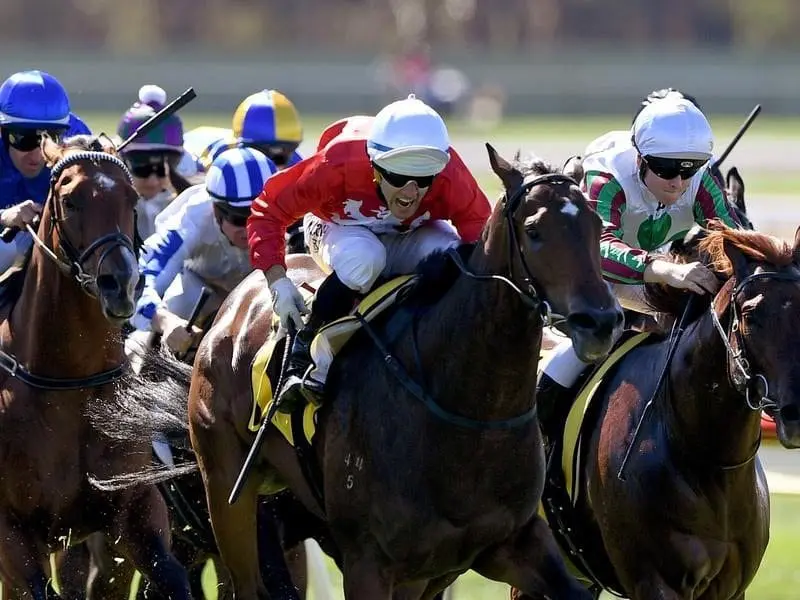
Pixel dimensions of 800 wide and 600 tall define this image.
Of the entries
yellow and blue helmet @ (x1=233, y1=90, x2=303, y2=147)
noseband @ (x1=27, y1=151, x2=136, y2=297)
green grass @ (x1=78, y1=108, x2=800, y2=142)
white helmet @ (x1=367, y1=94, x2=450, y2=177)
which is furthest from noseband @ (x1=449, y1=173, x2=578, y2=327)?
green grass @ (x1=78, y1=108, x2=800, y2=142)

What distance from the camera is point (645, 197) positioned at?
694 cm

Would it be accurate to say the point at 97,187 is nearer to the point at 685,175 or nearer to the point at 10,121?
the point at 10,121

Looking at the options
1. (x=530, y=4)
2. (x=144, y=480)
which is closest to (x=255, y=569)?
Answer: (x=144, y=480)

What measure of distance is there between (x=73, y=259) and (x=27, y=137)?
138 cm

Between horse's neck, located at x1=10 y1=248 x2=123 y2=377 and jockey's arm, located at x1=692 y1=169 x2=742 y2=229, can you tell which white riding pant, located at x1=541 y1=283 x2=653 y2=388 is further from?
horse's neck, located at x1=10 y1=248 x2=123 y2=377

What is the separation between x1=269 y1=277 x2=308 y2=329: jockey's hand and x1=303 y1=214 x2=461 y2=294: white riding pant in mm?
173

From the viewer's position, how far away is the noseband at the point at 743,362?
18.4 ft

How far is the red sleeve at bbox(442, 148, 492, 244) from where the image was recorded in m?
6.10

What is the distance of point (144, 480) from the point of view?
688cm

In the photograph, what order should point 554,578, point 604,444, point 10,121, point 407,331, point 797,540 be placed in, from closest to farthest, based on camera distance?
point 554,578
point 407,331
point 604,444
point 10,121
point 797,540

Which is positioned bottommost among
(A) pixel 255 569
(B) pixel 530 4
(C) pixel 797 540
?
(B) pixel 530 4

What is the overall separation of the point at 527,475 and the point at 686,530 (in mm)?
795

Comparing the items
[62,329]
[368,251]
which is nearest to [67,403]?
[62,329]

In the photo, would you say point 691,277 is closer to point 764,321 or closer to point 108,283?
point 764,321
